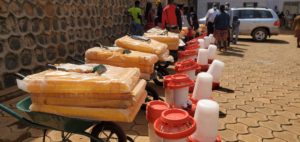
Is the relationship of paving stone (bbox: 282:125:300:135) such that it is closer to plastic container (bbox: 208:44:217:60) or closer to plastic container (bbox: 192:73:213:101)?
plastic container (bbox: 192:73:213:101)

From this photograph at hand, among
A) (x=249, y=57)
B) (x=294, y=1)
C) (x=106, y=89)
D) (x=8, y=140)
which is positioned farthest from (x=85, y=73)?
(x=294, y=1)

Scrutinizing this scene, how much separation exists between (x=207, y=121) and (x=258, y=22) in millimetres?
14222

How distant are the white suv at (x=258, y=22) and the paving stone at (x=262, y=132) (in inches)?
484

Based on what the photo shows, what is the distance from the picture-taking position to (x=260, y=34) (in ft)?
51.9

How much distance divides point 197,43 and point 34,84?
5418 millimetres

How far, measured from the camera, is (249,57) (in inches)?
416

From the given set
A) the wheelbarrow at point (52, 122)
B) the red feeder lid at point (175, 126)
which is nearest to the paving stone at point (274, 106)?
the red feeder lid at point (175, 126)

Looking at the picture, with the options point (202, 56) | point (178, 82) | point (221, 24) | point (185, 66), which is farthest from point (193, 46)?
point (221, 24)

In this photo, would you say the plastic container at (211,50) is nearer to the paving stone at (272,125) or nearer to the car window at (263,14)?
the paving stone at (272,125)

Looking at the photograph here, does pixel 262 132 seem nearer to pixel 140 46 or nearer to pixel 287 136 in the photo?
pixel 287 136

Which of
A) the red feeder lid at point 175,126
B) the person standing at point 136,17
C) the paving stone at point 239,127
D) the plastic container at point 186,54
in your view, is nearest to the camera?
the red feeder lid at point 175,126

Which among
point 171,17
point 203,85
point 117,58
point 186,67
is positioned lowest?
point 203,85

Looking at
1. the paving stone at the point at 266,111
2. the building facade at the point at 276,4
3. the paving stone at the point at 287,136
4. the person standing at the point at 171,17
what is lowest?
the paving stone at the point at 287,136

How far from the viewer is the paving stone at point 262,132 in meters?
3.99
